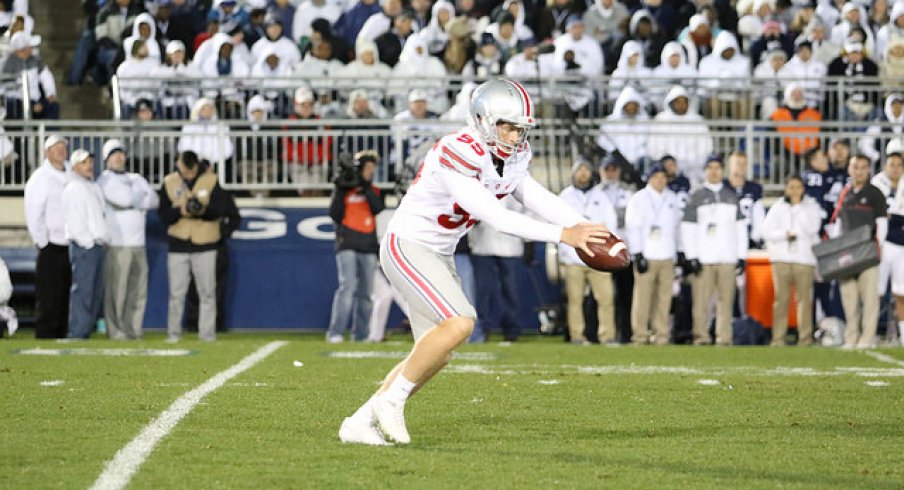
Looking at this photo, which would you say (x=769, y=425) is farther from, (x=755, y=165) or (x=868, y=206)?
(x=755, y=165)

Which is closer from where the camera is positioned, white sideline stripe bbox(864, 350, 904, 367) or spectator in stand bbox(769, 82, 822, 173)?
white sideline stripe bbox(864, 350, 904, 367)

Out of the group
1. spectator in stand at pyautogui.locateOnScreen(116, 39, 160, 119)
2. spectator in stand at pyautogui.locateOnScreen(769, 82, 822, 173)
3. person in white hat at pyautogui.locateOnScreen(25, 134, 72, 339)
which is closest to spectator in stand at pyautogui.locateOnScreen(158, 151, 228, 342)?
person in white hat at pyautogui.locateOnScreen(25, 134, 72, 339)

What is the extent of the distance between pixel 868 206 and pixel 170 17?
31.7 feet

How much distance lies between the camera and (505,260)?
16.8 metres

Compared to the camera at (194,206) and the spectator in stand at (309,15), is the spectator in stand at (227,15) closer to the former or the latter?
the spectator in stand at (309,15)

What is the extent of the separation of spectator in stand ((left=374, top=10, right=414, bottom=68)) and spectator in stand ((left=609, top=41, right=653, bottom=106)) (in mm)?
2655

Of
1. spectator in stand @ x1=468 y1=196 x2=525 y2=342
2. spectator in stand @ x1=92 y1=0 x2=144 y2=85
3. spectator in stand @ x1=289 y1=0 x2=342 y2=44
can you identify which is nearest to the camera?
spectator in stand @ x1=468 y1=196 x2=525 y2=342

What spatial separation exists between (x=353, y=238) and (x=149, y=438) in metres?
8.74

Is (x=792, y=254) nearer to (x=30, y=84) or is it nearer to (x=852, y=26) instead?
(x=852, y=26)

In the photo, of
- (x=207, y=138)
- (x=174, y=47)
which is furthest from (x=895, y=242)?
(x=174, y=47)

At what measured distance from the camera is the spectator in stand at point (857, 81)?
19.9m

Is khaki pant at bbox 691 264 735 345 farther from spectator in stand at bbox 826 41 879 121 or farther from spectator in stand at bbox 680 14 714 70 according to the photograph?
spectator in stand at bbox 680 14 714 70

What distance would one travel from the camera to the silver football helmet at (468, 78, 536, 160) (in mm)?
7551

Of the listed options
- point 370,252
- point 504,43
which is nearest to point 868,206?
point 370,252
